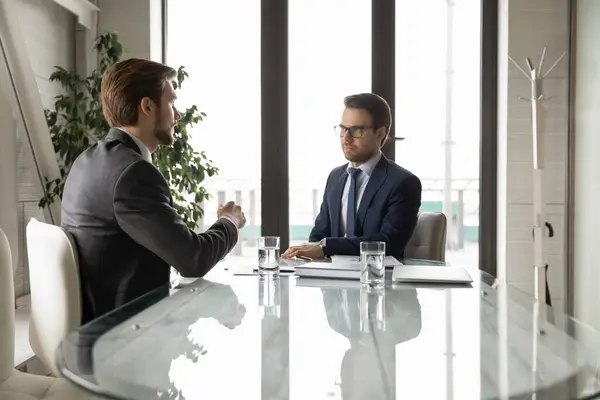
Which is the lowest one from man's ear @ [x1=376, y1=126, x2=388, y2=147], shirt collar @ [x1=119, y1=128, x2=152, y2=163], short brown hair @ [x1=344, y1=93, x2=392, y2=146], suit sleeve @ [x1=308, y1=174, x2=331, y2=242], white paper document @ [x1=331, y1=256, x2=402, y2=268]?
white paper document @ [x1=331, y1=256, x2=402, y2=268]

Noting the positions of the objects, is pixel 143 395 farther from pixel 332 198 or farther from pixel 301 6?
pixel 301 6

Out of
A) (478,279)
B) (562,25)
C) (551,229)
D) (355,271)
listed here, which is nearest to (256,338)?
(355,271)

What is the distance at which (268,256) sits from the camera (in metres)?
1.82

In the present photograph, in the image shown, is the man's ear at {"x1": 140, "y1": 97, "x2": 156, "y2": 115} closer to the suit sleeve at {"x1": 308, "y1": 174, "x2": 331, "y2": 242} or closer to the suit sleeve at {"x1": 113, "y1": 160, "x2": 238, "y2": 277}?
the suit sleeve at {"x1": 113, "y1": 160, "x2": 238, "y2": 277}

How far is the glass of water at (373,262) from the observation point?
163cm

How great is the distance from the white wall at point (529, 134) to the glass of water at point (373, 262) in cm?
220

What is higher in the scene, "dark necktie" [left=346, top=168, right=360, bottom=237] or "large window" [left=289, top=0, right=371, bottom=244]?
"large window" [left=289, top=0, right=371, bottom=244]

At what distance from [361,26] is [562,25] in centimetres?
117

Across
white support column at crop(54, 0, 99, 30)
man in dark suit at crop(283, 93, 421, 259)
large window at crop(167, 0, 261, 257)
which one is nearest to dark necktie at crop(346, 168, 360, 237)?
man in dark suit at crop(283, 93, 421, 259)

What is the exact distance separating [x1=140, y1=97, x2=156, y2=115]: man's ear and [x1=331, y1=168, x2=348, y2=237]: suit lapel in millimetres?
1036

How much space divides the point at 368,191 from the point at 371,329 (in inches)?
57.7

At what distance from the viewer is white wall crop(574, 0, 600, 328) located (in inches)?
128

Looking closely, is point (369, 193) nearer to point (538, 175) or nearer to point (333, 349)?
point (538, 175)

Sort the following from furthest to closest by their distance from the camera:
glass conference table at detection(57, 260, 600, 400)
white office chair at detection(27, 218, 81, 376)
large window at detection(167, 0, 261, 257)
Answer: large window at detection(167, 0, 261, 257), white office chair at detection(27, 218, 81, 376), glass conference table at detection(57, 260, 600, 400)
